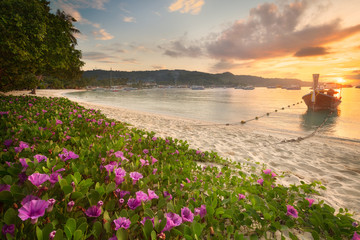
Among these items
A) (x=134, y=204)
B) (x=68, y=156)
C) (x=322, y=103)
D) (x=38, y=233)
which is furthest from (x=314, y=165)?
(x=322, y=103)

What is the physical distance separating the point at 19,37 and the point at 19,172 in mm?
8973

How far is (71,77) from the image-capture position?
20.0 meters

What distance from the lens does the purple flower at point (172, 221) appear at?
1.38 meters

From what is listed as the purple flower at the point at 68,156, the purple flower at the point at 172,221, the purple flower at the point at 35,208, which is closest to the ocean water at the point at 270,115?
the purple flower at the point at 172,221

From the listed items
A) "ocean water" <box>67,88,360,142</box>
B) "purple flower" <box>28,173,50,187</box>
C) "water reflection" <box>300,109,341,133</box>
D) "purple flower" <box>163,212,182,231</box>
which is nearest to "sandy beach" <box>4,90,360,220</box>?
"purple flower" <box>163,212,182,231</box>

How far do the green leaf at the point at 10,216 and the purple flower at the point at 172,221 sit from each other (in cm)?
108

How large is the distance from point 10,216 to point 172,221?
1.15 metres

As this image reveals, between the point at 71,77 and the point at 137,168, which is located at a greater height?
the point at 71,77

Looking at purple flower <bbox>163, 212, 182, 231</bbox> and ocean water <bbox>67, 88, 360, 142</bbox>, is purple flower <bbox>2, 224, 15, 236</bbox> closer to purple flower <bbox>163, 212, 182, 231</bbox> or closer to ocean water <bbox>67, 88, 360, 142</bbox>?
purple flower <bbox>163, 212, 182, 231</bbox>

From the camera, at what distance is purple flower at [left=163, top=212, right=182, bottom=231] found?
1384 mm

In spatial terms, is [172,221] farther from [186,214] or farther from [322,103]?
[322,103]

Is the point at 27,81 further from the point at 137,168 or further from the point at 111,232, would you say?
the point at 111,232

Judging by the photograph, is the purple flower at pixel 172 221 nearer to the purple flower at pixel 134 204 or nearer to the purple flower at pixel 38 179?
the purple flower at pixel 134 204

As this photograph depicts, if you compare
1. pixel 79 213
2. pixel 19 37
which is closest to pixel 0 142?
pixel 79 213
